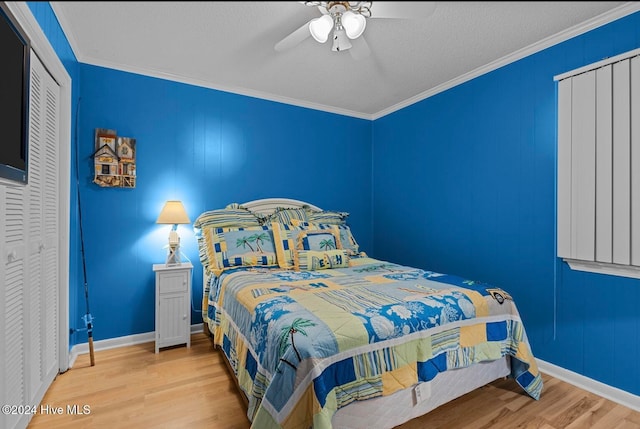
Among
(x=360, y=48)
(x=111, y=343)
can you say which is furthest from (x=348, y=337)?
(x=111, y=343)

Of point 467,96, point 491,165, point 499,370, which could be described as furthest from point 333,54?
point 499,370

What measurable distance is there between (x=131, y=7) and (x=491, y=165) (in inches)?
117

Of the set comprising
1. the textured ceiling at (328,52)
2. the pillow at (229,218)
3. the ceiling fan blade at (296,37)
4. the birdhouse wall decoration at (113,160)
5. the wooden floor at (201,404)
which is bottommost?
the wooden floor at (201,404)

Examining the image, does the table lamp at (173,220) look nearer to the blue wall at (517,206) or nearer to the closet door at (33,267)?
the closet door at (33,267)

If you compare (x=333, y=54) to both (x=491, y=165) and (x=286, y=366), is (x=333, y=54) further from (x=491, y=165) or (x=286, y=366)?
(x=286, y=366)

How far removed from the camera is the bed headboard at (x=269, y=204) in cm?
344

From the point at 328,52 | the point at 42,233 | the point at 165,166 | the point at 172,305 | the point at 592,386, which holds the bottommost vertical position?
the point at 592,386

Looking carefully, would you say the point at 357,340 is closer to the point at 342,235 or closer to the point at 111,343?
the point at 342,235

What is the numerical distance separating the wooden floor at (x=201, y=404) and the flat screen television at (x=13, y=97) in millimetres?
1406

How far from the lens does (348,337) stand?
1.51 meters

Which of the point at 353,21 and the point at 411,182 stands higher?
the point at 353,21

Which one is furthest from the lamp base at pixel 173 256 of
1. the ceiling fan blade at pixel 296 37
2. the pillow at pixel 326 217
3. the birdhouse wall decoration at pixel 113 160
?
the ceiling fan blade at pixel 296 37

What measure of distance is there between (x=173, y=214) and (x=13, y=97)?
4.90 ft

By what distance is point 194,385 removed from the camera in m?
2.22
